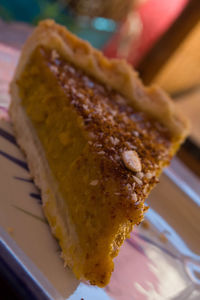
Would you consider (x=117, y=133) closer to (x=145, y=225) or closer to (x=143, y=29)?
(x=145, y=225)

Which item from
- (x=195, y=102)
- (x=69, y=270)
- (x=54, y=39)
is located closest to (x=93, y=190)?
(x=69, y=270)

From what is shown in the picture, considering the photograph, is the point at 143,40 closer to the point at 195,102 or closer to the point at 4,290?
the point at 195,102

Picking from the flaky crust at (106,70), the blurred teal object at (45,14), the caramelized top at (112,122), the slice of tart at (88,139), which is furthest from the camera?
the blurred teal object at (45,14)

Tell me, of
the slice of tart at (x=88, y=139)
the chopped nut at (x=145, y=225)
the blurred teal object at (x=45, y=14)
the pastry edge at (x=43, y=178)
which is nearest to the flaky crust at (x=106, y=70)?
the slice of tart at (x=88, y=139)

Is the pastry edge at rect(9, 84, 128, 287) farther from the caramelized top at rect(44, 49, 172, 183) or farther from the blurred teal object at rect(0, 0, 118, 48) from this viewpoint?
the blurred teal object at rect(0, 0, 118, 48)

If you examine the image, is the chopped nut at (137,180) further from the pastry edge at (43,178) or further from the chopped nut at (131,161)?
the pastry edge at (43,178)
